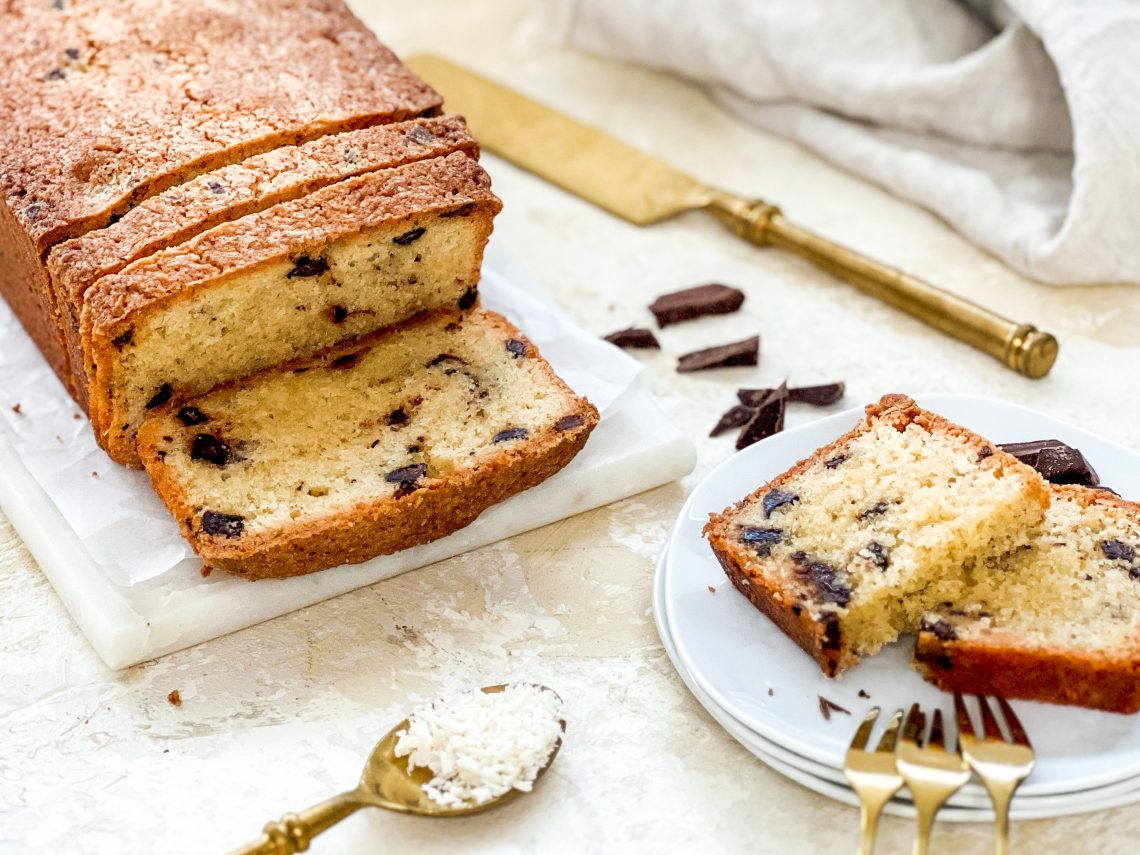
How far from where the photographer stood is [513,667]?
2.83m

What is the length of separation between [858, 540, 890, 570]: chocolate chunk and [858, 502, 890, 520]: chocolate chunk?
75 millimetres

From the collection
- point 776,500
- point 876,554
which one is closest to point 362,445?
point 776,500

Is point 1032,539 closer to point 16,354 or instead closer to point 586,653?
point 586,653

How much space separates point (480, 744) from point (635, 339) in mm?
1538

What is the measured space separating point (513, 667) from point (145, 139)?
1.51 m

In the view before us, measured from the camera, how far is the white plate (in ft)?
7.85

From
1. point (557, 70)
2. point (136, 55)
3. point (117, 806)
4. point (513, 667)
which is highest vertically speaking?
point (136, 55)

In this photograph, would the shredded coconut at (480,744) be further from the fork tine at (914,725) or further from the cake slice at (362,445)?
the fork tine at (914,725)

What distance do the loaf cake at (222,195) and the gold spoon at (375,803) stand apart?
3.90ft

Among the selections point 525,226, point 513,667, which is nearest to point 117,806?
point 513,667

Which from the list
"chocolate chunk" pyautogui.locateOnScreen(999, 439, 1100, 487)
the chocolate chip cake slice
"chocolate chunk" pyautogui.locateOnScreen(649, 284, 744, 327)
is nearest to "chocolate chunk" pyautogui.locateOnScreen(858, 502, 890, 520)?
the chocolate chip cake slice

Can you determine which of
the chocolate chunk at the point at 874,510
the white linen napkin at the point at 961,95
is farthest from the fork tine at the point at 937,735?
the white linen napkin at the point at 961,95

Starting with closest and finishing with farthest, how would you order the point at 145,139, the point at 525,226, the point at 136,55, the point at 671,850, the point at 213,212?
the point at 671,850
the point at 213,212
the point at 145,139
the point at 136,55
the point at 525,226

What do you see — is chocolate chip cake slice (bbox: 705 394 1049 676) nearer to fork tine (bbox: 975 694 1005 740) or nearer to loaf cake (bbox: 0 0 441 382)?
fork tine (bbox: 975 694 1005 740)
